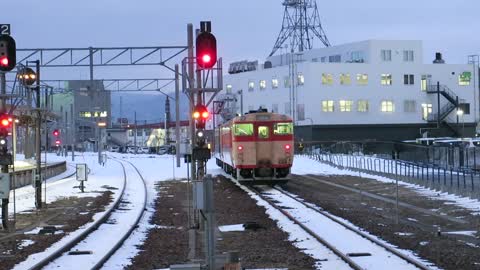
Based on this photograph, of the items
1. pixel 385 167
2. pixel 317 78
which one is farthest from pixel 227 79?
pixel 385 167

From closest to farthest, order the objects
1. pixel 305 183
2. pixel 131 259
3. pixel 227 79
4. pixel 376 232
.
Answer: pixel 131 259 < pixel 376 232 < pixel 305 183 < pixel 227 79

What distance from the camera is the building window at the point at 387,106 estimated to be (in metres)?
84.7

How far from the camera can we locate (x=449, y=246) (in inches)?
523

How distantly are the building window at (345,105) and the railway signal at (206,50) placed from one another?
72.0m

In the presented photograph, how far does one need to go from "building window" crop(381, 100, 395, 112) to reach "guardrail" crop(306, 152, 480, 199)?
35809 mm

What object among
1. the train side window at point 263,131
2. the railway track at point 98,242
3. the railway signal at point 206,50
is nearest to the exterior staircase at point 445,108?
the train side window at point 263,131

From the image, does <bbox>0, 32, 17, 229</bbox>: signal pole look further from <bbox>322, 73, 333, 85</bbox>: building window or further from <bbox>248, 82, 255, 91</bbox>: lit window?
<bbox>248, 82, 255, 91</bbox>: lit window

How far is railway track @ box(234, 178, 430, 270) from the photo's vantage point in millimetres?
11477

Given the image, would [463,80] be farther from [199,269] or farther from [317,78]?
[199,269]

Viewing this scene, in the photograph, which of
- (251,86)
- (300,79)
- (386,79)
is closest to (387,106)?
(386,79)

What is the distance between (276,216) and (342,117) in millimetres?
64884

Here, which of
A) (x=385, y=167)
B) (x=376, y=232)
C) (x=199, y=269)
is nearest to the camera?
(x=199, y=269)

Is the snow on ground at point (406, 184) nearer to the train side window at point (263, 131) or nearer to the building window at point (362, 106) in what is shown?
the train side window at point (263, 131)

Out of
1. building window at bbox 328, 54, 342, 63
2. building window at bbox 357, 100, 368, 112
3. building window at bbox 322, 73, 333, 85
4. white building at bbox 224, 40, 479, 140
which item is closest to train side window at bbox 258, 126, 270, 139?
white building at bbox 224, 40, 479, 140
